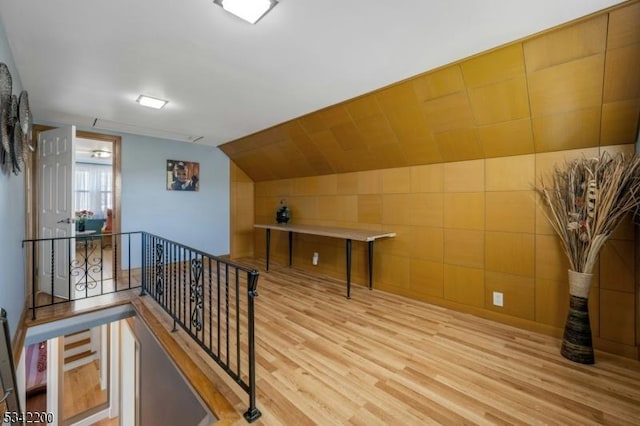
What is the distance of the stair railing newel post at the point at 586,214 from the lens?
192 centimetres

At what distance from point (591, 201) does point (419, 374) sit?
174 centimetres

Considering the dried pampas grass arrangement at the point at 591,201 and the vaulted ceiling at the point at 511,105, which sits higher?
the vaulted ceiling at the point at 511,105

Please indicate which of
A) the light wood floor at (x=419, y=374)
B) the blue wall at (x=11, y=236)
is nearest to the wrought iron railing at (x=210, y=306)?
the light wood floor at (x=419, y=374)

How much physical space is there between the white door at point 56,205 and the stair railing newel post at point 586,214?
4772 mm

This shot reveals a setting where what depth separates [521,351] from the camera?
7.33ft

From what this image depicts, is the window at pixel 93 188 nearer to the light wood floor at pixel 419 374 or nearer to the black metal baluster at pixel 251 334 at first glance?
the light wood floor at pixel 419 374

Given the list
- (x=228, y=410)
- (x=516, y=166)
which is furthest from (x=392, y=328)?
(x=516, y=166)

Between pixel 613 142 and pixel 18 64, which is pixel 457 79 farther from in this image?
pixel 18 64

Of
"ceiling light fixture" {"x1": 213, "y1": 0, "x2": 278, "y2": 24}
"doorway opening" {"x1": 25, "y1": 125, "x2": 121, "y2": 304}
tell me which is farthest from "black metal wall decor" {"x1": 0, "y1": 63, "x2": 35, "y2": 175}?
"ceiling light fixture" {"x1": 213, "y1": 0, "x2": 278, "y2": 24}

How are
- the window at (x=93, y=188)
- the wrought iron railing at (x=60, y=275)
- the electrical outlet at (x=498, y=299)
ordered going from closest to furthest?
the electrical outlet at (x=498, y=299), the wrought iron railing at (x=60, y=275), the window at (x=93, y=188)

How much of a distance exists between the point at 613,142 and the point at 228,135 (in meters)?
4.56

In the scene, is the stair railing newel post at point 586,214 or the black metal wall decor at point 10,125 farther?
the stair railing newel post at point 586,214

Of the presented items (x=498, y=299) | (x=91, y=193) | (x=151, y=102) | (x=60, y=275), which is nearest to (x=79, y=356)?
(x=60, y=275)

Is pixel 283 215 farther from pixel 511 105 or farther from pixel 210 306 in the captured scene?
pixel 511 105
